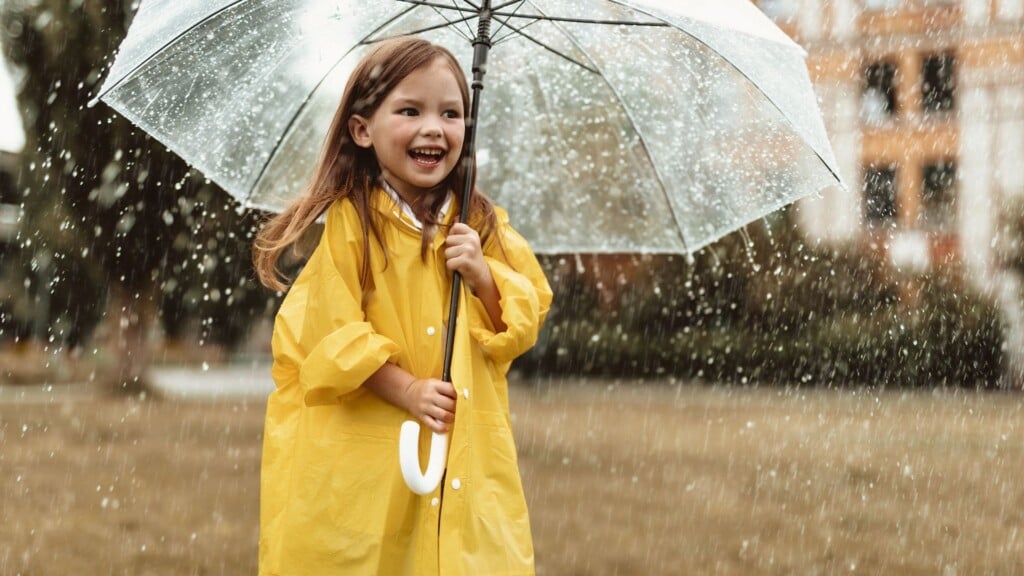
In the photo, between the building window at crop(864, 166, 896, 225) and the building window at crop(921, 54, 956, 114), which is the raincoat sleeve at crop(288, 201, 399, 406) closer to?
the building window at crop(864, 166, 896, 225)

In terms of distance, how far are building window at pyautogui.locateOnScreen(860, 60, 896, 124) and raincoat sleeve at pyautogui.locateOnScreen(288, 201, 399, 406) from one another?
81.9 feet

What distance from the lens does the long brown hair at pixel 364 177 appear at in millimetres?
2168

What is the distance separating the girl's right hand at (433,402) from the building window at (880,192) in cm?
2456

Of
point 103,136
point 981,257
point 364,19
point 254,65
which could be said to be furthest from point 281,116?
point 981,257

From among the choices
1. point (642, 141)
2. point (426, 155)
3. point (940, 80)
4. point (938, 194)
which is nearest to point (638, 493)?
point (642, 141)

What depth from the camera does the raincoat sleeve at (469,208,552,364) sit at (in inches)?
83.7

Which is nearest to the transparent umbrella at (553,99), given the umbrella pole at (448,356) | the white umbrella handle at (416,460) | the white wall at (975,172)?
the umbrella pole at (448,356)

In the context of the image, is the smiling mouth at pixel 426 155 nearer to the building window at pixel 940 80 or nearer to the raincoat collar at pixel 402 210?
the raincoat collar at pixel 402 210

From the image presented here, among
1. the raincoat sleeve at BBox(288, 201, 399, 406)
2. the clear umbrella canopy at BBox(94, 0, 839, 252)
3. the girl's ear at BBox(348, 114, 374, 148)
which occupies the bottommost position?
the raincoat sleeve at BBox(288, 201, 399, 406)

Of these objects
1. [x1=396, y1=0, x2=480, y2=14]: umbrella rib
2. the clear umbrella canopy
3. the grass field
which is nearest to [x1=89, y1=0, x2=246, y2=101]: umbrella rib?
the clear umbrella canopy

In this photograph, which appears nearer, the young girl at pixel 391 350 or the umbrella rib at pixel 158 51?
the young girl at pixel 391 350

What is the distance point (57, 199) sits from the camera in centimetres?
1229

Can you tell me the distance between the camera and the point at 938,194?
24219 millimetres

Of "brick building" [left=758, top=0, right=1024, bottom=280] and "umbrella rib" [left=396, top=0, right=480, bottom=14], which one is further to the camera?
"brick building" [left=758, top=0, right=1024, bottom=280]
